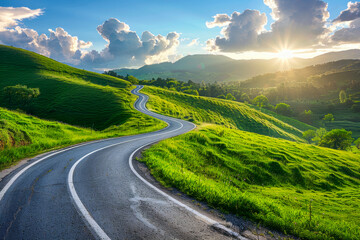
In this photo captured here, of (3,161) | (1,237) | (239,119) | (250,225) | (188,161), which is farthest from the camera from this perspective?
(239,119)

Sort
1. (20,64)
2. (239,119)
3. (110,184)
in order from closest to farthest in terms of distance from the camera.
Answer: (110,184) < (239,119) < (20,64)

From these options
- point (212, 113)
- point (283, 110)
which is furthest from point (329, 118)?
point (212, 113)

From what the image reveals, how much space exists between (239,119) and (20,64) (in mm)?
119061

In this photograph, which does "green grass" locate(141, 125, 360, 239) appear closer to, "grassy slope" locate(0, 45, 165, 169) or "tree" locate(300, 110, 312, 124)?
"grassy slope" locate(0, 45, 165, 169)

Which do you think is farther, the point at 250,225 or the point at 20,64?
the point at 20,64

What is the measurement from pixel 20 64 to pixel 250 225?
131 meters

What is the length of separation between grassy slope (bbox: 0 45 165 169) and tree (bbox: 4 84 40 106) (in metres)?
1.82

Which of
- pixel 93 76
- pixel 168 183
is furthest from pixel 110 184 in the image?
pixel 93 76

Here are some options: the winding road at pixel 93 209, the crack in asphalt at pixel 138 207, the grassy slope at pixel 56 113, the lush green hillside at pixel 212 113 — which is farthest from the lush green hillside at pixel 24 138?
the lush green hillside at pixel 212 113

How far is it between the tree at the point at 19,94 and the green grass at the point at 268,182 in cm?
5471

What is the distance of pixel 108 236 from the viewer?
4688 mm

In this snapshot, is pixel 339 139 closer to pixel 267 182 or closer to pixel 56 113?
pixel 267 182

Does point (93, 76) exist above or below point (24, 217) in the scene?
above

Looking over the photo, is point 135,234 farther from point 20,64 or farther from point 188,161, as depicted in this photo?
point 20,64
